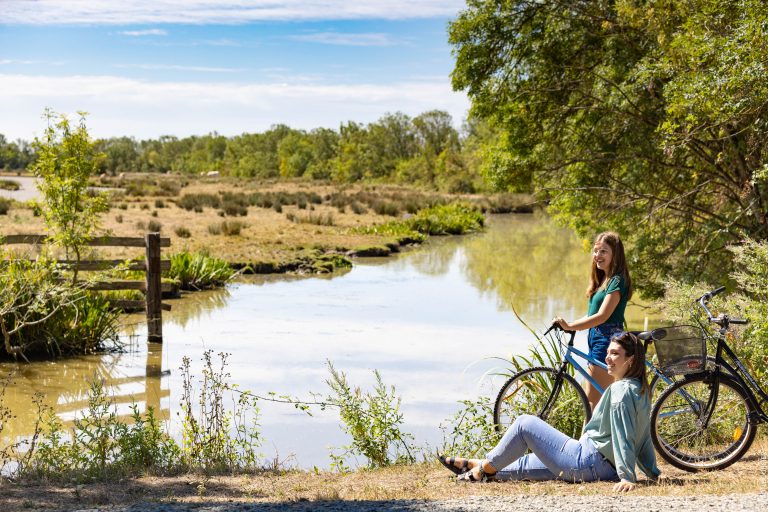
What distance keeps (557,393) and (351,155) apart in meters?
97.8

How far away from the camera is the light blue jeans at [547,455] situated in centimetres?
555

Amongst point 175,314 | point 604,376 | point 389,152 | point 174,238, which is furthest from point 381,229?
point 389,152

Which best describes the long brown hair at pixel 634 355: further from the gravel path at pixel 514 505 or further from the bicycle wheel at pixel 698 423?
the gravel path at pixel 514 505

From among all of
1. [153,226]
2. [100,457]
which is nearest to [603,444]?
[100,457]

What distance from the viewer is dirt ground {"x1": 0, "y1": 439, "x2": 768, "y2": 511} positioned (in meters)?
5.38

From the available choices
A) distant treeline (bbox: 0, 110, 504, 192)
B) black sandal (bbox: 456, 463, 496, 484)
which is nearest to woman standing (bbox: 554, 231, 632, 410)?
black sandal (bbox: 456, 463, 496, 484)

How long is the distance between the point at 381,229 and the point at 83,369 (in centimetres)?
2615

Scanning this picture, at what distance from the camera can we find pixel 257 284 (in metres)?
23.7

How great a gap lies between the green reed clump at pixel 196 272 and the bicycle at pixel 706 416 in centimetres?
1648

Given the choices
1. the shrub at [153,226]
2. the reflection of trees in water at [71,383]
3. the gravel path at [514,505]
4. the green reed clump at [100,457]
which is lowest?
the reflection of trees in water at [71,383]

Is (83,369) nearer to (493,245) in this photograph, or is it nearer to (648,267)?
(648,267)

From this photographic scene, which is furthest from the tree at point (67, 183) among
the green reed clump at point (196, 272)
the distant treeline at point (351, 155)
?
the distant treeline at point (351, 155)

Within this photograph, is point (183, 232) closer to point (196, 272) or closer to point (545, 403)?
point (196, 272)

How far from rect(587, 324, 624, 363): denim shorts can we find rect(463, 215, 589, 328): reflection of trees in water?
36.5ft
